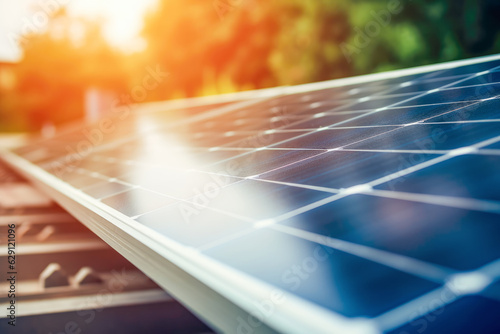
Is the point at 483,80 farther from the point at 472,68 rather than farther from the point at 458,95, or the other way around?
the point at 472,68

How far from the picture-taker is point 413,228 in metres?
1.86

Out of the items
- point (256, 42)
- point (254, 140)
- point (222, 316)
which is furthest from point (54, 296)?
point (256, 42)

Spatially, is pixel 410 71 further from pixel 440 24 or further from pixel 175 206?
pixel 440 24

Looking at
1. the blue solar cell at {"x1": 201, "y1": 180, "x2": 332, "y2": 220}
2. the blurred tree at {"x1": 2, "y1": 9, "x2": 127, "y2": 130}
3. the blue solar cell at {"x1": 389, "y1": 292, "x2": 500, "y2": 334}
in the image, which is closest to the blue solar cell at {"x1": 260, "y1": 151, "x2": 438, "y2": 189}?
the blue solar cell at {"x1": 201, "y1": 180, "x2": 332, "y2": 220}

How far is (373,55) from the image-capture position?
23453 mm

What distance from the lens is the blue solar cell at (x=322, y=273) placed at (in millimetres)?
1464

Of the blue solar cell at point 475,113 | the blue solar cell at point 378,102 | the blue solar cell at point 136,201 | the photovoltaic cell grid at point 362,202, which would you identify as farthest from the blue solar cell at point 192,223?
the blue solar cell at point 378,102

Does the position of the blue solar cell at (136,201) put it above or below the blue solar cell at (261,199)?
below

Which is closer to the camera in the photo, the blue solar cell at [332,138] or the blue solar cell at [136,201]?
the blue solar cell at [136,201]

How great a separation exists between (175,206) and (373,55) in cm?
2186

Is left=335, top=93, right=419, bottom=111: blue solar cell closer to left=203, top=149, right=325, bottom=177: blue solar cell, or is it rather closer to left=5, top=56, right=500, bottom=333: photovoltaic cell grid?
left=5, top=56, right=500, bottom=333: photovoltaic cell grid

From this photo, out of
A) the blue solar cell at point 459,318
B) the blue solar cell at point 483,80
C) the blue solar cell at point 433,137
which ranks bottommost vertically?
the blue solar cell at point 459,318

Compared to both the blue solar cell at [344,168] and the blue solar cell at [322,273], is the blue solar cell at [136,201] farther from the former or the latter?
the blue solar cell at [322,273]

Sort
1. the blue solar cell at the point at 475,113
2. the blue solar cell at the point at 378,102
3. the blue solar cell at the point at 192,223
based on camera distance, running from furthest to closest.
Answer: the blue solar cell at the point at 378,102
the blue solar cell at the point at 475,113
the blue solar cell at the point at 192,223
